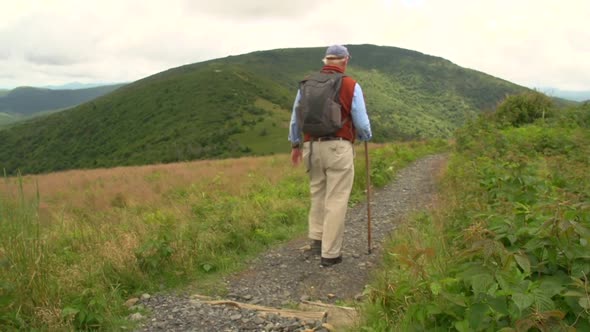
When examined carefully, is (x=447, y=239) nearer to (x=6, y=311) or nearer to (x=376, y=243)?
(x=376, y=243)

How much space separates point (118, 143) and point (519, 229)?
104644 mm

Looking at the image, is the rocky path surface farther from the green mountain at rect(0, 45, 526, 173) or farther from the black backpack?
the green mountain at rect(0, 45, 526, 173)

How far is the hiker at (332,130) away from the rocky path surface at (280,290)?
31cm

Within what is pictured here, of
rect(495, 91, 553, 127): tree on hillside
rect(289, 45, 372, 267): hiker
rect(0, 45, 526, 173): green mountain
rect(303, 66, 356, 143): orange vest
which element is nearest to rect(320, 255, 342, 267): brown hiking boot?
rect(289, 45, 372, 267): hiker

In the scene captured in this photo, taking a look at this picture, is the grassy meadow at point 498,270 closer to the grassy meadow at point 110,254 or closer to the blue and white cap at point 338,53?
the grassy meadow at point 110,254

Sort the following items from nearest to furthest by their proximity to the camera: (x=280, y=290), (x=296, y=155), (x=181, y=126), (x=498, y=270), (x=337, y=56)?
(x=498, y=270)
(x=280, y=290)
(x=337, y=56)
(x=296, y=155)
(x=181, y=126)

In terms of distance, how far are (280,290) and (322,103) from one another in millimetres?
1928

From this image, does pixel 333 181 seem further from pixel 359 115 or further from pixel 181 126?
pixel 181 126

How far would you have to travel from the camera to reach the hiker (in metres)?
4.74

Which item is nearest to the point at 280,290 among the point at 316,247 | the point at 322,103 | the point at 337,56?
the point at 316,247

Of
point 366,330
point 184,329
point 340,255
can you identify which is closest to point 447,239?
point 340,255

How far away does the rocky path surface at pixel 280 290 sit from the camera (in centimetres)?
361

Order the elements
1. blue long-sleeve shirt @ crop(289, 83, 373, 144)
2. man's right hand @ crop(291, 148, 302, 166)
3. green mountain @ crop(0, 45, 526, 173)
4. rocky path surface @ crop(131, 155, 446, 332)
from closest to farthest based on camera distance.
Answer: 1. rocky path surface @ crop(131, 155, 446, 332)
2. blue long-sleeve shirt @ crop(289, 83, 373, 144)
3. man's right hand @ crop(291, 148, 302, 166)
4. green mountain @ crop(0, 45, 526, 173)

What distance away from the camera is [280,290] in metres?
4.40
